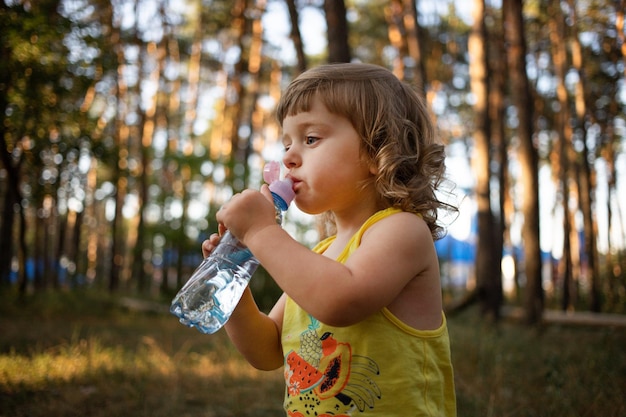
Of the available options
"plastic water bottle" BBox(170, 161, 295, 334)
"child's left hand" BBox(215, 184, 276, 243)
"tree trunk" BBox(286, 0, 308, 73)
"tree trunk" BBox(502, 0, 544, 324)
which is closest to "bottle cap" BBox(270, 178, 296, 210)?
"plastic water bottle" BBox(170, 161, 295, 334)

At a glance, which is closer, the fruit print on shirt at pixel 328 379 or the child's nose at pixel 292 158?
the fruit print on shirt at pixel 328 379

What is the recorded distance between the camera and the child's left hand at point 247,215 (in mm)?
1509

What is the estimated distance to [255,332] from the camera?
1.85 metres

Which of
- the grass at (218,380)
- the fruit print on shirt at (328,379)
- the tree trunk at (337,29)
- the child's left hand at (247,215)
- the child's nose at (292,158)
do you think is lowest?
the grass at (218,380)

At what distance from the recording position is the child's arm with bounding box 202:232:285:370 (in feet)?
5.99

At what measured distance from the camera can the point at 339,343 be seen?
156cm

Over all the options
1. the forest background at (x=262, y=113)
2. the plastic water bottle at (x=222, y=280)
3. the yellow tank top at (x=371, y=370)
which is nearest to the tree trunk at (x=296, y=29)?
the forest background at (x=262, y=113)

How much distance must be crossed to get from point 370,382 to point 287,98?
0.87 metres

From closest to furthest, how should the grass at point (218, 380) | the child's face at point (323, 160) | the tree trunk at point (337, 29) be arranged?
the child's face at point (323, 160), the grass at point (218, 380), the tree trunk at point (337, 29)

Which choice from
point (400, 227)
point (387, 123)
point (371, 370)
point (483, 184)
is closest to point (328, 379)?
point (371, 370)

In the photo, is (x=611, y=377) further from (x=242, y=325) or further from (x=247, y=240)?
(x=247, y=240)

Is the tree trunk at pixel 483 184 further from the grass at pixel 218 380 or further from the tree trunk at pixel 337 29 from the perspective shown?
the tree trunk at pixel 337 29

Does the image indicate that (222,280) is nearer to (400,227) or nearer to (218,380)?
(400,227)

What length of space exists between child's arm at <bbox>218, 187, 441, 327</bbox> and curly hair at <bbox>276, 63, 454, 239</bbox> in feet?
0.50
